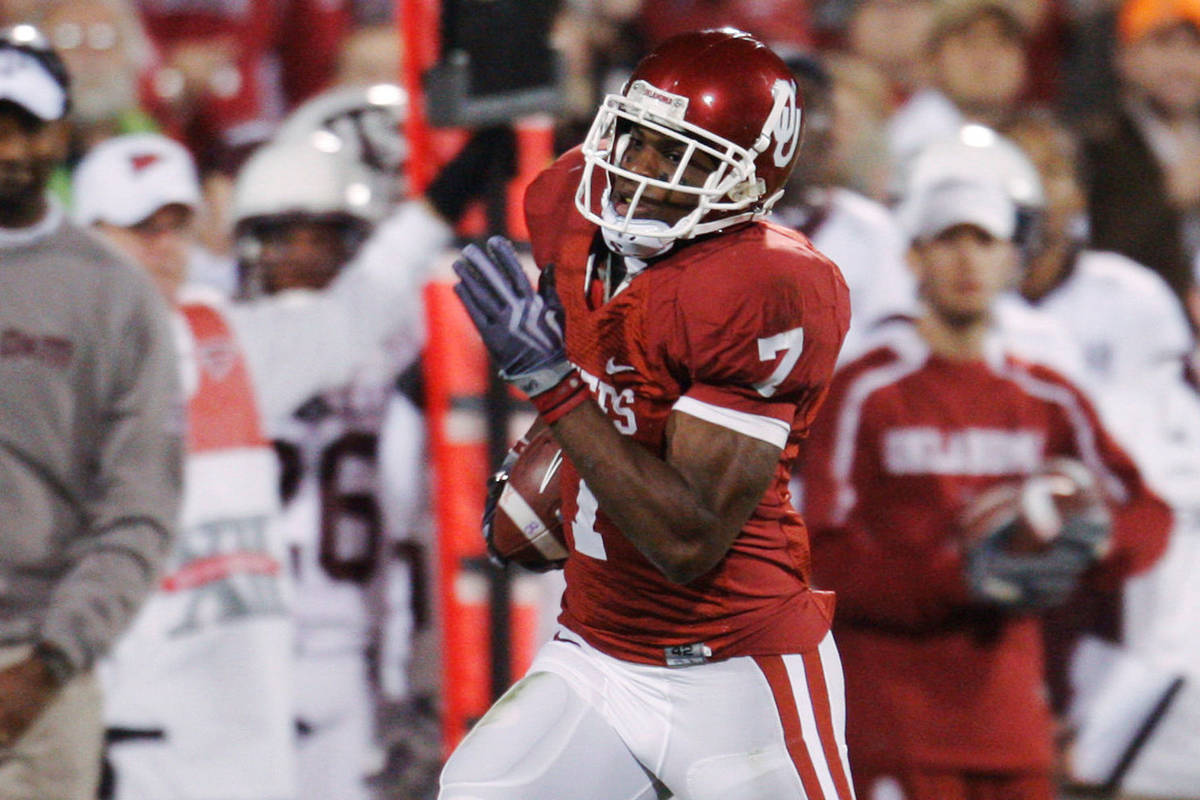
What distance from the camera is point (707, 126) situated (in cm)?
261

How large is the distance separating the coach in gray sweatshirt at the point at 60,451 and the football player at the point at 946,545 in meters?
1.35

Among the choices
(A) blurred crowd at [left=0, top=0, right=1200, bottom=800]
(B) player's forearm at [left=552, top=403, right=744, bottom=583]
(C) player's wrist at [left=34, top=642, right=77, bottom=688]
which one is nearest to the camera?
(B) player's forearm at [left=552, top=403, right=744, bottom=583]

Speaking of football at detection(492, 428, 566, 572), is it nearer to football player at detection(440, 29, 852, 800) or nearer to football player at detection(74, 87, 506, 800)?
football player at detection(440, 29, 852, 800)

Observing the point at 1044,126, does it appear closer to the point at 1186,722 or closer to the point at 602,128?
the point at 1186,722

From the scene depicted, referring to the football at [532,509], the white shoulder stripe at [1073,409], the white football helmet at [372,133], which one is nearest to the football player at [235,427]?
the white football helmet at [372,133]

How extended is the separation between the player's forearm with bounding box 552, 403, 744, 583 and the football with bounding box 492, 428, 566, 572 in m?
0.32

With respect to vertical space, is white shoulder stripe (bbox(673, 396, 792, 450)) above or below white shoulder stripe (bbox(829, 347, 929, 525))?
above

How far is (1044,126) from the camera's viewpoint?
5699mm

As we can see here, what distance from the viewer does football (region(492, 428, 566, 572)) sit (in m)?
2.87

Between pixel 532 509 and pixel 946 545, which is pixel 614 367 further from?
pixel 946 545

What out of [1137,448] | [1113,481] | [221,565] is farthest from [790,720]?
[1137,448]

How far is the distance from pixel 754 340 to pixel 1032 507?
1.62 m

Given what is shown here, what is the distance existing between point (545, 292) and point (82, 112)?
365 centimetres

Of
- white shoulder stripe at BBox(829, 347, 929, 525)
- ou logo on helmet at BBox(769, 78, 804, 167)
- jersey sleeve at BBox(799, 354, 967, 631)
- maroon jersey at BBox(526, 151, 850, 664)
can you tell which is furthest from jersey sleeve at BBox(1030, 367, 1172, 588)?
ou logo on helmet at BBox(769, 78, 804, 167)
